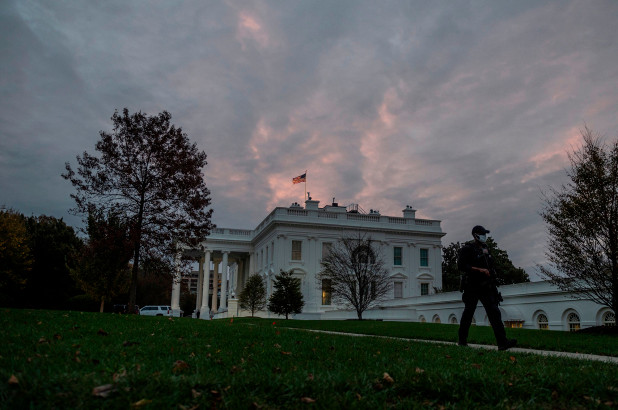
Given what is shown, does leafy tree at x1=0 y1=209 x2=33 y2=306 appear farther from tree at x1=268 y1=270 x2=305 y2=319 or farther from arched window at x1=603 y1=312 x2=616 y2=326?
arched window at x1=603 y1=312 x2=616 y2=326

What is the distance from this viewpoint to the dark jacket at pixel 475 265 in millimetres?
8508

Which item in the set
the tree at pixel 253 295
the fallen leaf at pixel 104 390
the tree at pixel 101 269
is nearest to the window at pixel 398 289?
the tree at pixel 253 295

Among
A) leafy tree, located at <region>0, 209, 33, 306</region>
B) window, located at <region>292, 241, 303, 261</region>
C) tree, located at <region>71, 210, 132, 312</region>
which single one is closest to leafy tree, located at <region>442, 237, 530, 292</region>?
window, located at <region>292, 241, 303, 261</region>

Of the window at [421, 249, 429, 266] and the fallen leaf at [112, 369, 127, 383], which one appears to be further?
the window at [421, 249, 429, 266]

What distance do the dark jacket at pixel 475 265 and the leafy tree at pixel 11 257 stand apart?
31379 mm

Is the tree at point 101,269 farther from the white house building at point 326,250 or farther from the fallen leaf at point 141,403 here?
the fallen leaf at point 141,403

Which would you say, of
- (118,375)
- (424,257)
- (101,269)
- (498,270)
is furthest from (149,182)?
(498,270)

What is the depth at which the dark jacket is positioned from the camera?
27.9 ft

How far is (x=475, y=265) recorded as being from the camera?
28.5 feet

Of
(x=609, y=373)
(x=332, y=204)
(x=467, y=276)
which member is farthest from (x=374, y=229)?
(x=609, y=373)

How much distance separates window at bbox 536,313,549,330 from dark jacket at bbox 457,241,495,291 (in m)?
20.0

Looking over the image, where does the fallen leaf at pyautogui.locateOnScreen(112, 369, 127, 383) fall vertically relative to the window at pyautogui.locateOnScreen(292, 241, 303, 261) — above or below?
below

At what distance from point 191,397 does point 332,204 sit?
48.5 meters

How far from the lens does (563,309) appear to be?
78.3 ft
